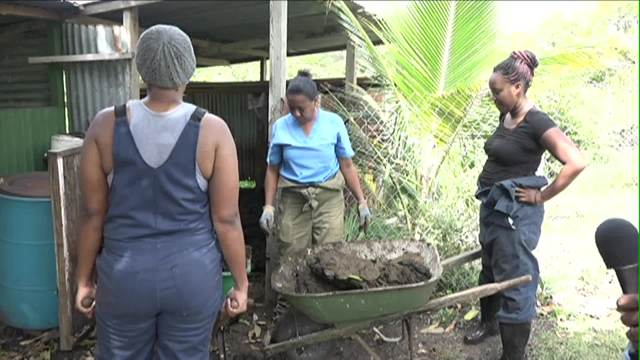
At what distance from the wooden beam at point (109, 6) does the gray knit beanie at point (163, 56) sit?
9.75 feet

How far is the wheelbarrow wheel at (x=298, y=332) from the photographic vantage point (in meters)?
3.54

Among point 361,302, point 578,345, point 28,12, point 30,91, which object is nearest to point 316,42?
point 30,91

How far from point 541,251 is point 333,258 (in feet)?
12.0

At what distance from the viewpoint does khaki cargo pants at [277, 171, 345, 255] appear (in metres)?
3.93

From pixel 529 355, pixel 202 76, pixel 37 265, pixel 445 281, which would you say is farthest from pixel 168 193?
pixel 202 76

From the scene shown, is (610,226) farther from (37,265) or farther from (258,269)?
(258,269)

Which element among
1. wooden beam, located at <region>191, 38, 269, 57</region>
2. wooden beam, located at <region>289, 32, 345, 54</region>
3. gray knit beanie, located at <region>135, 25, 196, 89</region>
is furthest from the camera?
wooden beam, located at <region>289, 32, 345, 54</region>

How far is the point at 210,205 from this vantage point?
2.14 meters

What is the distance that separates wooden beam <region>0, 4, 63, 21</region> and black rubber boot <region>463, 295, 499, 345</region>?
4369mm

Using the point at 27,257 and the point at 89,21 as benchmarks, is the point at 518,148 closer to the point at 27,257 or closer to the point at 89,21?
the point at 27,257

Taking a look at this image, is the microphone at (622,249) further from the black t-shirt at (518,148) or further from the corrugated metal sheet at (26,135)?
the corrugated metal sheet at (26,135)

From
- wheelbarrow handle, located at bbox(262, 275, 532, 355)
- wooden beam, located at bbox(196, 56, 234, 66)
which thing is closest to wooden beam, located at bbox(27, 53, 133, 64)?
wheelbarrow handle, located at bbox(262, 275, 532, 355)

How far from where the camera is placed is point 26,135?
5.19 m

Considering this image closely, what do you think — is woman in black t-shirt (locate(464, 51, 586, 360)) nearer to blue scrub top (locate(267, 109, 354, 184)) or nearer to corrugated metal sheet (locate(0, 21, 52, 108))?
blue scrub top (locate(267, 109, 354, 184))
